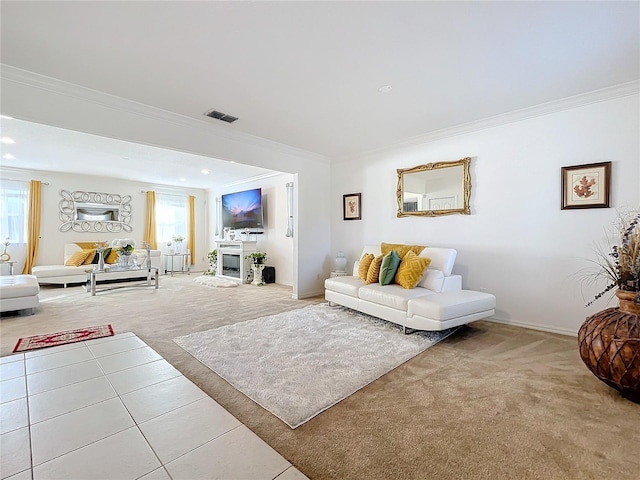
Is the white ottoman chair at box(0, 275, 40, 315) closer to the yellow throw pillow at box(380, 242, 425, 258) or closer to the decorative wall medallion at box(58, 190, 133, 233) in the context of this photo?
the decorative wall medallion at box(58, 190, 133, 233)

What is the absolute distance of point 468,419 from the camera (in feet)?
5.57

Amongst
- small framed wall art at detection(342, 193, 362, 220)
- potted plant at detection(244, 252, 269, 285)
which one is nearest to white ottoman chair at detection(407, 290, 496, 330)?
small framed wall art at detection(342, 193, 362, 220)

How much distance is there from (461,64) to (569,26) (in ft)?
2.29

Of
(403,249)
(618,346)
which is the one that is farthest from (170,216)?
(618,346)

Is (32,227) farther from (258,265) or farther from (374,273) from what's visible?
(374,273)

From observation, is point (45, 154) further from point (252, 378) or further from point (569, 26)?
point (569, 26)

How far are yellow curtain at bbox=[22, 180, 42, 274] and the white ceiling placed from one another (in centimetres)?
539

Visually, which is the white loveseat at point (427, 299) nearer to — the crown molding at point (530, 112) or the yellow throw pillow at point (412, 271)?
the yellow throw pillow at point (412, 271)

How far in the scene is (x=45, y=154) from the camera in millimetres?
5168

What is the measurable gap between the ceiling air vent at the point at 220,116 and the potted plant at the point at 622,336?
387 centimetres

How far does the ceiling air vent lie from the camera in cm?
342

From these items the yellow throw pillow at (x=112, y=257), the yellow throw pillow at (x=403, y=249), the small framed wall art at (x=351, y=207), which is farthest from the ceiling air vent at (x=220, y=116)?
the yellow throw pillow at (x=112, y=257)

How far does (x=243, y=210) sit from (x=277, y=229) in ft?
3.77

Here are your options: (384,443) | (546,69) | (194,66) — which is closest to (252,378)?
(384,443)
